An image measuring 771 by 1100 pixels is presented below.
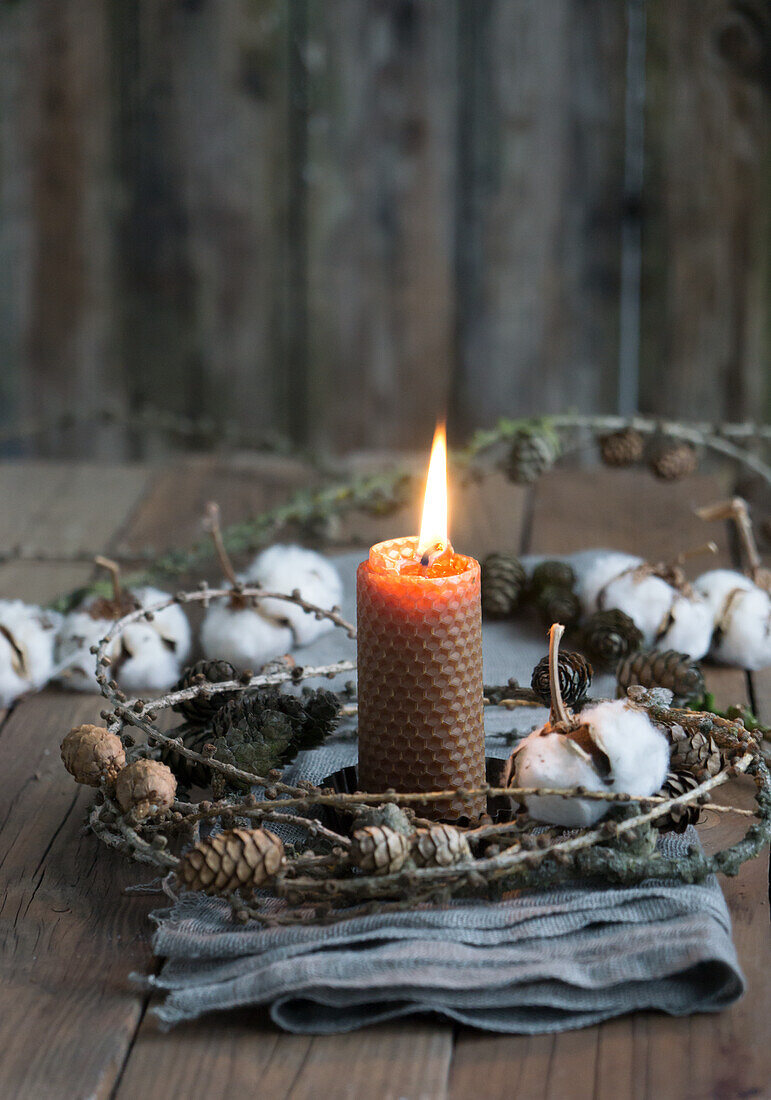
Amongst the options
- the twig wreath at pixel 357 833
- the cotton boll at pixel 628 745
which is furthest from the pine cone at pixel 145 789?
the cotton boll at pixel 628 745

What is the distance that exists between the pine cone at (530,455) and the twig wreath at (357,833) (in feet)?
1.47

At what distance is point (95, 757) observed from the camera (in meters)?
0.72

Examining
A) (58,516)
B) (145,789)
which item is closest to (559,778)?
(145,789)

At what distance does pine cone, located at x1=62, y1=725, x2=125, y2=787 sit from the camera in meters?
0.72

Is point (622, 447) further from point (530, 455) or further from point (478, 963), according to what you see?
point (478, 963)

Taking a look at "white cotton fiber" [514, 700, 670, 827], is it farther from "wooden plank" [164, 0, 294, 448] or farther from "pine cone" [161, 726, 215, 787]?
"wooden plank" [164, 0, 294, 448]

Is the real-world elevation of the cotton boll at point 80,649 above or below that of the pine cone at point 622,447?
below

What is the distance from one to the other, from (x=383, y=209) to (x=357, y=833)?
1.69 metres

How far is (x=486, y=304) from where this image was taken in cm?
216

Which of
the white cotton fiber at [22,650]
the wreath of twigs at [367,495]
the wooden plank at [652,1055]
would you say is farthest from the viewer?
the wreath of twigs at [367,495]

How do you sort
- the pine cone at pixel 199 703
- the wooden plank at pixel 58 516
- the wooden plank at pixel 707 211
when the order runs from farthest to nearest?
the wooden plank at pixel 707 211, the wooden plank at pixel 58 516, the pine cone at pixel 199 703

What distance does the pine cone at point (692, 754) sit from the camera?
0.72 m

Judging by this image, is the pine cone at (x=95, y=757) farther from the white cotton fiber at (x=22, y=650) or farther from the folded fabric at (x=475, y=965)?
the white cotton fiber at (x=22, y=650)

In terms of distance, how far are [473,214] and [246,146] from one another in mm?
404
